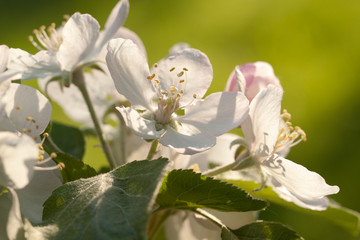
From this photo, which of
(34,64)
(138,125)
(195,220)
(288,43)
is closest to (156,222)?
(195,220)

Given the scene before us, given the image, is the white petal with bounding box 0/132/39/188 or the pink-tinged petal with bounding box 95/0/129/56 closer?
the white petal with bounding box 0/132/39/188

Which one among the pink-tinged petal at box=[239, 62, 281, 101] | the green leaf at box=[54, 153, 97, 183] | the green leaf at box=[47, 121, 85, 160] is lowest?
the green leaf at box=[47, 121, 85, 160]

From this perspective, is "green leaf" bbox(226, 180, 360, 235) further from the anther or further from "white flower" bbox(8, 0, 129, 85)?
"white flower" bbox(8, 0, 129, 85)

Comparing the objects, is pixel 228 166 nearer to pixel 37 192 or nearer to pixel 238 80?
pixel 238 80

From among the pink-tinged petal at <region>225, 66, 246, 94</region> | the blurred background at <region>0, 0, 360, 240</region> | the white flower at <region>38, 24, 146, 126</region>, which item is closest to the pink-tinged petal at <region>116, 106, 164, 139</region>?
the pink-tinged petal at <region>225, 66, 246, 94</region>

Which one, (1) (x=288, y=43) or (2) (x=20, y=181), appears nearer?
(2) (x=20, y=181)

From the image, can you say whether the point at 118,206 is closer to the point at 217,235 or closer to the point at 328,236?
the point at 217,235

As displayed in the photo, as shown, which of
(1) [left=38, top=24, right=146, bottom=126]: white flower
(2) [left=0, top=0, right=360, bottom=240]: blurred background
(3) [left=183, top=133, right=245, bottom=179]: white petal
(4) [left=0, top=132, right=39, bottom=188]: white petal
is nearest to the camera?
(4) [left=0, top=132, right=39, bottom=188]: white petal

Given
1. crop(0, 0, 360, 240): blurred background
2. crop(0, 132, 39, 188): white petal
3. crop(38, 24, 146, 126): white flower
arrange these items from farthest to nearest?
crop(0, 0, 360, 240): blurred background → crop(38, 24, 146, 126): white flower → crop(0, 132, 39, 188): white petal
